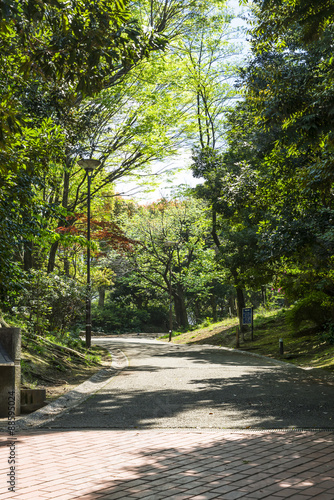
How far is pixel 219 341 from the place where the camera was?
2580 centimetres

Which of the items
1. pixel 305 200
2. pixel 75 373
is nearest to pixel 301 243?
pixel 305 200

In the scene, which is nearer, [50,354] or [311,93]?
[311,93]

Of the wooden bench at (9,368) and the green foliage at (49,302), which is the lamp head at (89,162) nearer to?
the green foliage at (49,302)

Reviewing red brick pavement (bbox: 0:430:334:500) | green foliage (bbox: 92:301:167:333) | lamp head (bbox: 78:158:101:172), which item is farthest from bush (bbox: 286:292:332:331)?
green foliage (bbox: 92:301:167:333)

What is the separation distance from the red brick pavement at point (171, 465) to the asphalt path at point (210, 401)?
2.79 feet

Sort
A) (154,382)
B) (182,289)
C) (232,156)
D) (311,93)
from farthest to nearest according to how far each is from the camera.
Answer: (182,289), (232,156), (154,382), (311,93)

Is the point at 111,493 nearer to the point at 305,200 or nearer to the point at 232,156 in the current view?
the point at 305,200

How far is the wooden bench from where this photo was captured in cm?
757

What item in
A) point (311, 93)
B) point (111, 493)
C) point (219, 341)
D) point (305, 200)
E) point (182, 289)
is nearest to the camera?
point (111, 493)

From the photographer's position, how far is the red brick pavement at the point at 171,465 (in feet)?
13.1

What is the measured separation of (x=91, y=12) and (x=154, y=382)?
822 centimetres

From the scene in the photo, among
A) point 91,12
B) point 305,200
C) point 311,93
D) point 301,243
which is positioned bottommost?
point 301,243

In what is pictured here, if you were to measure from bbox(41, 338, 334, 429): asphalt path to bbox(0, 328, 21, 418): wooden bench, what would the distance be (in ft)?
2.72

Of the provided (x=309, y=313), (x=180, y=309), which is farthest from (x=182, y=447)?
(x=180, y=309)
